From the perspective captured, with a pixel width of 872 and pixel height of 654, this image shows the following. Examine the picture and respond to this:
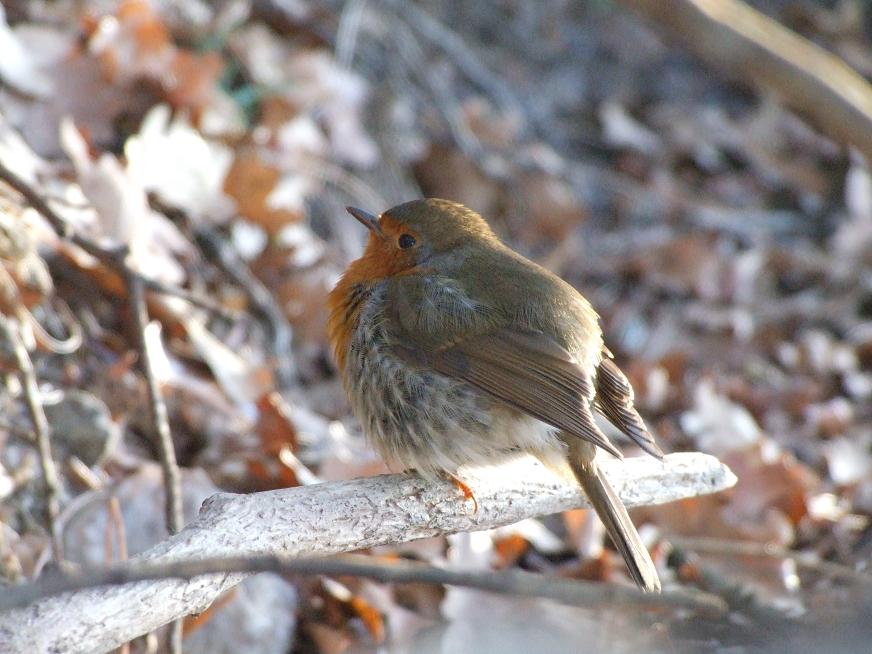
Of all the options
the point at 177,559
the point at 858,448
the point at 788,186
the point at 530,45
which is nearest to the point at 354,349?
the point at 177,559

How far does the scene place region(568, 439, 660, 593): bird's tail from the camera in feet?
9.13

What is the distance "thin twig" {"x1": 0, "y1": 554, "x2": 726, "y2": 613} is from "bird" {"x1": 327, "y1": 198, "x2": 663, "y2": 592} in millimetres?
1358

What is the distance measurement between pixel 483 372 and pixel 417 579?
5.46 feet

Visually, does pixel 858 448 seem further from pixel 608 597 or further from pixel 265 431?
pixel 608 597

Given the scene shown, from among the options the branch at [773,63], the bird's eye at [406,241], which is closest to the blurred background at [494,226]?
the branch at [773,63]

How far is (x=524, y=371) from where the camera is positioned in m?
3.12

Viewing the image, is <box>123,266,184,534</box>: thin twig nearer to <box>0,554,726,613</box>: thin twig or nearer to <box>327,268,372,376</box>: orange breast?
<box>327,268,372,376</box>: orange breast

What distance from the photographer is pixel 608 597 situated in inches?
51.8

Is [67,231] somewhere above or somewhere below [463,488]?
below

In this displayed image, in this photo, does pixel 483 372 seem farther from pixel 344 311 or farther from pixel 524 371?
pixel 344 311

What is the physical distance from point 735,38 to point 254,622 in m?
2.32

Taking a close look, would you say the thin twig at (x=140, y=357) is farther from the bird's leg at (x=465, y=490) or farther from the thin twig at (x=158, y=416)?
the bird's leg at (x=465, y=490)

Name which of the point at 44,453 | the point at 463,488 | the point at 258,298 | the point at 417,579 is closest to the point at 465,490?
the point at 463,488

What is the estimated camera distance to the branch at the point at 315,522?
1940 mm
